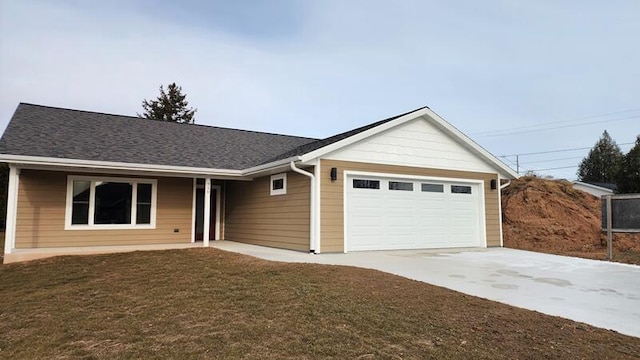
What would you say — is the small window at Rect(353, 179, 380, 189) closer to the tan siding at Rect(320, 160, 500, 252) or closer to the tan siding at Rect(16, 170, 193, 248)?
the tan siding at Rect(320, 160, 500, 252)

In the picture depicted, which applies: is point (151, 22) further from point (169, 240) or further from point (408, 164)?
point (408, 164)

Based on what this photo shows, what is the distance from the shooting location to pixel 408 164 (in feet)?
40.1

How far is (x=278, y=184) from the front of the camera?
40.2ft

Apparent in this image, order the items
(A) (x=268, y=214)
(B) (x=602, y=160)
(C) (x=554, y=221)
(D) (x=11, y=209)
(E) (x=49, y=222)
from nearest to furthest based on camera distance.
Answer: (D) (x=11, y=209) → (E) (x=49, y=222) → (A) (x=268, y=214) → (C) (x=554, y=221) → (B) (x=602, y=160)

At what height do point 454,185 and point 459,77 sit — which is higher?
point 459,77

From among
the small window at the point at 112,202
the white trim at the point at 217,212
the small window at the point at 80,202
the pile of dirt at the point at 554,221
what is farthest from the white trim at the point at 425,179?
the small window at the point at 80,202

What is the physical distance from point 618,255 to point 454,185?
16.9ft

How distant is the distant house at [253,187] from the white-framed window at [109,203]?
3cm

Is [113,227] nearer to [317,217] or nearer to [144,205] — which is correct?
[144,205]

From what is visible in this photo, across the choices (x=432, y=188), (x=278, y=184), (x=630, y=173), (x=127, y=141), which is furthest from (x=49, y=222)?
(x=630, y=173)

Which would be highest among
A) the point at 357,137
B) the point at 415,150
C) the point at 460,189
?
the point at 357,137

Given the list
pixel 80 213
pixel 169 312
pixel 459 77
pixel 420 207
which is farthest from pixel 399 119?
pixel 80 213

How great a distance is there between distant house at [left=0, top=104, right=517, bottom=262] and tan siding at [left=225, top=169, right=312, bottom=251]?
0.05m

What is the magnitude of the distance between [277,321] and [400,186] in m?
8.09
